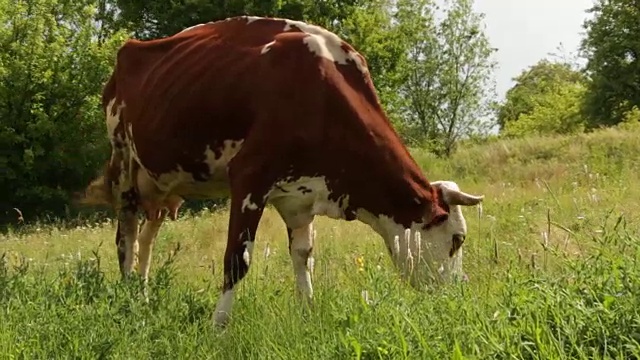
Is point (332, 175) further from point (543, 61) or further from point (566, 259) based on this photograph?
point (543, 61)

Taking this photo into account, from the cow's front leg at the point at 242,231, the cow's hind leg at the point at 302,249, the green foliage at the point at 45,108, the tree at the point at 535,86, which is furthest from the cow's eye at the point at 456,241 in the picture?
the tree at the point at 535,86

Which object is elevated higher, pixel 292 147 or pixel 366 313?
pixel 292 147

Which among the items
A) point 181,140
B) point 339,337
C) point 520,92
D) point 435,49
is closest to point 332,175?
point 181,140

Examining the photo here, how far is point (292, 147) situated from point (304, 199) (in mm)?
454

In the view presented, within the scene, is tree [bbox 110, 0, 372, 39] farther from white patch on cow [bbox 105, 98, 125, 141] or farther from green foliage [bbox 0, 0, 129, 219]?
white patch on cow [bbox 105, 98, 125, 141]

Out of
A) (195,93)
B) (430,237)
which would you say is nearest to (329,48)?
(195,93)

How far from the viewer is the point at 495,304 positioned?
11.0ft

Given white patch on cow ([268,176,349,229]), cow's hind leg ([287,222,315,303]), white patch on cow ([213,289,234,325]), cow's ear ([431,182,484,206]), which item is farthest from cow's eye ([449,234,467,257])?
white patch on cow ([213,289,234,325])

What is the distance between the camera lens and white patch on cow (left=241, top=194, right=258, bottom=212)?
17.2 feet

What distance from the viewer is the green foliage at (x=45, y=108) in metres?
27.2

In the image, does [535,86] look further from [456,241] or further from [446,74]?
[456,241]

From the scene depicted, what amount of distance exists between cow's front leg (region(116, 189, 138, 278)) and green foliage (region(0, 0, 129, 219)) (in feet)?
67.6

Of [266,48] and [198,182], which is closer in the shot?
[266,48]

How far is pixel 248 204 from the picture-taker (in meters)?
5.24
